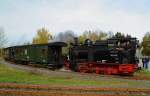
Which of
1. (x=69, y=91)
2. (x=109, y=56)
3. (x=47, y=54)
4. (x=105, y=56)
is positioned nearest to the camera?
(x=69, y=91)

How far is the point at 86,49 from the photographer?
29.9m

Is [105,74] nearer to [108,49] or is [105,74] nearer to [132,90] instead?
[108,49]

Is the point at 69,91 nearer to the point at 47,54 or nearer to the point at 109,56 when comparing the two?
the point at 109,56

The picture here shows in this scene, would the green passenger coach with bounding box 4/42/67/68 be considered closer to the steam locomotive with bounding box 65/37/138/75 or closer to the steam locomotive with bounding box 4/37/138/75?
the steam locomotive with bounding box 4/37/138/75

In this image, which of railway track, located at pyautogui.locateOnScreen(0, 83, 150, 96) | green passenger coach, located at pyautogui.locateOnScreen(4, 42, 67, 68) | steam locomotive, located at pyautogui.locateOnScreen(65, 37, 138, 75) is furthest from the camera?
green passenger coach, located at pyautogui.locateOnScreen(4, 42, 67, 68)

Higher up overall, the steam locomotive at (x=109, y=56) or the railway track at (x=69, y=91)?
the steam locomotive at (x=109, y=56)

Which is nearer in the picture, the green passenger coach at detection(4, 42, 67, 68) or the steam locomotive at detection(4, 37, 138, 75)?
the steam locomotive at detection(4, 37, 138, 75)

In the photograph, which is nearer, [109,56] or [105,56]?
[109,56]

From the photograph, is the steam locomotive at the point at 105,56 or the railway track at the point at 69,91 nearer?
the railway track at the point at 69,91

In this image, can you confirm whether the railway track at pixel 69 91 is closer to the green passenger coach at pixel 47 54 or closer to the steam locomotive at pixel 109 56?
the steam locomotive at pixel 109 56

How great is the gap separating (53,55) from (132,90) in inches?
834

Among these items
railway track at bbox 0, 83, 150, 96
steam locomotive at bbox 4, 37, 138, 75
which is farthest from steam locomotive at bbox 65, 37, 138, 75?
railway track at bbox 0, 83, 150, 96

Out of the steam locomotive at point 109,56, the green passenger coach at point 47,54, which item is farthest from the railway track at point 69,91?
the green passenger coach at point 47,54

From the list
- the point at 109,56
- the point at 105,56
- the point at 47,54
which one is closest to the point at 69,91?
A: the point at 109,56
